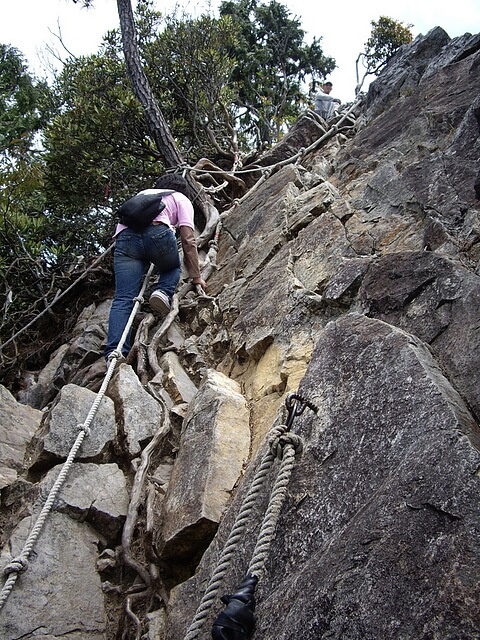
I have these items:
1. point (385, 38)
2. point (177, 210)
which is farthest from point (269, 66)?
point (177, 210)

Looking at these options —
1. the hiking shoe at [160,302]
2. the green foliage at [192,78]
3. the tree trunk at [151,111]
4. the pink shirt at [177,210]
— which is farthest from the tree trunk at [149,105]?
the hiking shoe at [160,302]

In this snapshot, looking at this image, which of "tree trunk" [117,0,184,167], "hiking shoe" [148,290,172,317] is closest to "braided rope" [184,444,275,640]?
"hiking shoe" [148,290,172,317]

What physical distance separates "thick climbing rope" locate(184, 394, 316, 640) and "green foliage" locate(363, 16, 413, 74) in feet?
53.2

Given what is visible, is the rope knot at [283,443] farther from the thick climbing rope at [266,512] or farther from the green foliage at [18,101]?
the green foliage at [18,101]

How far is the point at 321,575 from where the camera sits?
209 centimetres

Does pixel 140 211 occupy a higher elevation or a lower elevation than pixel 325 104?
lower

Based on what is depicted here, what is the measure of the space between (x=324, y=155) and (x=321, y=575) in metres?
6.97

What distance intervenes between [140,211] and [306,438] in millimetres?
3350

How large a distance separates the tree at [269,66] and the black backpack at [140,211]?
342 inches

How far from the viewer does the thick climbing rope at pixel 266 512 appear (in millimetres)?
2307

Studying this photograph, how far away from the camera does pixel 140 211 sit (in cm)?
545

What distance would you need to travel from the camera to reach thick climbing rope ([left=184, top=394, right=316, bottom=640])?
2.31m

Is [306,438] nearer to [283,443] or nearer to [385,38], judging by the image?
[283,443]

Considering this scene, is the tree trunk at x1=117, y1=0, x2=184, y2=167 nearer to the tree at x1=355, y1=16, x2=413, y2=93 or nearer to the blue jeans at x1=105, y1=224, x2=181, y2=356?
the blue jeans at x1=105, y1=224, x2=181, y2=356
